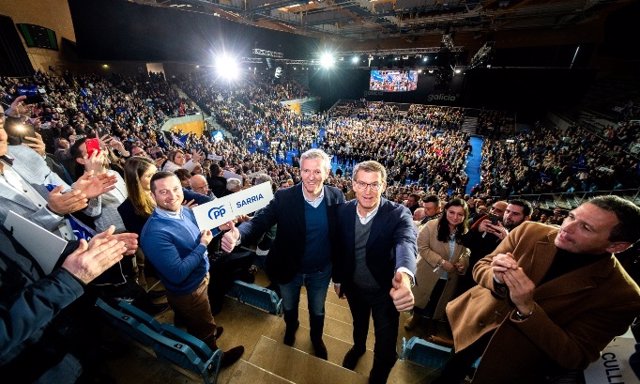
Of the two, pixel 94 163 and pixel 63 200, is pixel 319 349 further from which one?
pixel 94 163

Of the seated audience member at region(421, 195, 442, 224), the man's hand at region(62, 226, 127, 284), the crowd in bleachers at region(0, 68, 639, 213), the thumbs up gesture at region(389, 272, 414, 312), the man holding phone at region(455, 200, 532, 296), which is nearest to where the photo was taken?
the man's hand at region(62, 226, 127, 284)

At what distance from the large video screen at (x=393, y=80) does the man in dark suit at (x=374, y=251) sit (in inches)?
1029

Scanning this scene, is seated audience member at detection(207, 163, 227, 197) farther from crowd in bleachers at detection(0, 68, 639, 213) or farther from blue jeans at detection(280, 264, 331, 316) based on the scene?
blue jeans at detection(280, 264, 331, 316)

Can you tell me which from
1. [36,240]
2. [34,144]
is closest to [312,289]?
[36,240]

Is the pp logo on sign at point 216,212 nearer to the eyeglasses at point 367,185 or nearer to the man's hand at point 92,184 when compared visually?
the man's hand at point 92,184

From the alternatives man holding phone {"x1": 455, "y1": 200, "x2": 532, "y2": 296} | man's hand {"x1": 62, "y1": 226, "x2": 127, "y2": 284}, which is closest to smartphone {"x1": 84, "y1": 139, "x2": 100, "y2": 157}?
man's hand {"x1": 62, "y1": 226, "x2": 127, "y2": 284}

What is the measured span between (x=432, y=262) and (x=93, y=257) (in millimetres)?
2938

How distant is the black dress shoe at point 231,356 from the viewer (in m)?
2.38

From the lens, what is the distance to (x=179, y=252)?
6.98 ft

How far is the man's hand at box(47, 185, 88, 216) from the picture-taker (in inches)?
72.3

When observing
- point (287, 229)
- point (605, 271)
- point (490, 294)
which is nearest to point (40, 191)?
point (287, 229)

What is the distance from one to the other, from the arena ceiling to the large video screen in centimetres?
327

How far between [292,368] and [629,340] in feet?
8.08

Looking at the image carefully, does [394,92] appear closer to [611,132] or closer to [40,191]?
[611,132]
